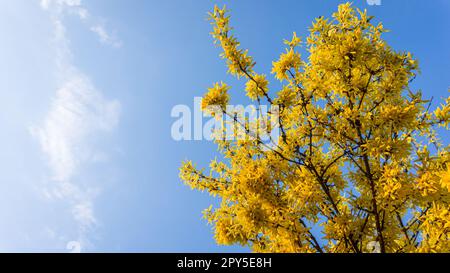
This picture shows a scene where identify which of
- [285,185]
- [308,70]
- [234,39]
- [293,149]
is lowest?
[285,185]

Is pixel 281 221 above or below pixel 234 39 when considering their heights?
below

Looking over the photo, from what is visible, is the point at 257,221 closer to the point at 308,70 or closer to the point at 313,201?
the point at 313,201

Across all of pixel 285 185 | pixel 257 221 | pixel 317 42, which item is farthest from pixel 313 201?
pixel 317 42

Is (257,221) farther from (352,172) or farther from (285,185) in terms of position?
(352,172)

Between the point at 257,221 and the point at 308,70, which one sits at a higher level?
the point at 308,70

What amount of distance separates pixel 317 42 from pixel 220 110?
6.13ft

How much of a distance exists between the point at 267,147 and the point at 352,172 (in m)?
1.37

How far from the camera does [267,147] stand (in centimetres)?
627
